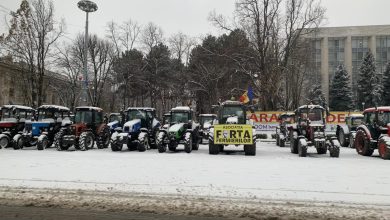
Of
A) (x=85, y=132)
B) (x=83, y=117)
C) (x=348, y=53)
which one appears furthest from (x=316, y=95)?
(x=85, y=132)

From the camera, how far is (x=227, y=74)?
49312 millimetres

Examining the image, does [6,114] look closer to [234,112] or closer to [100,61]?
[234,112]

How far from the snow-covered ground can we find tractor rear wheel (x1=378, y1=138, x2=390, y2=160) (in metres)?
1.85

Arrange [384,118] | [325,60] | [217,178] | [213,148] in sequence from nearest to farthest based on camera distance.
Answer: [217,178] → [384,118] → [213,148] → [325,60]

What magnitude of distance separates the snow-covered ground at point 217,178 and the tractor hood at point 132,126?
6.06 m

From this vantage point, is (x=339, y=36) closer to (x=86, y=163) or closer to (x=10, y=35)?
(x=10, y=35)

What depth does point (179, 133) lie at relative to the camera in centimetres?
1958

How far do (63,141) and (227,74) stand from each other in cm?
3200

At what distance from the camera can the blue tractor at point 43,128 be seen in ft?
67.8

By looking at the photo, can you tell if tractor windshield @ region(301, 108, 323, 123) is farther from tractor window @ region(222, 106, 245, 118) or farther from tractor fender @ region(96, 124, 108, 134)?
tractor fender @ region(96, 124, 108, 134)

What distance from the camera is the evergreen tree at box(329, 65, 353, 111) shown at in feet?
210

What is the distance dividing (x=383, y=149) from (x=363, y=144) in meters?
2.09

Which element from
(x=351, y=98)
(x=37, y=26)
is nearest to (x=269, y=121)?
(x=37, y=26)

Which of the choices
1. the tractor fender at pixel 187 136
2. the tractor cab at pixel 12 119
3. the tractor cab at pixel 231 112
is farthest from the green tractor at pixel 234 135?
the tractor cab at pixel 12 119
